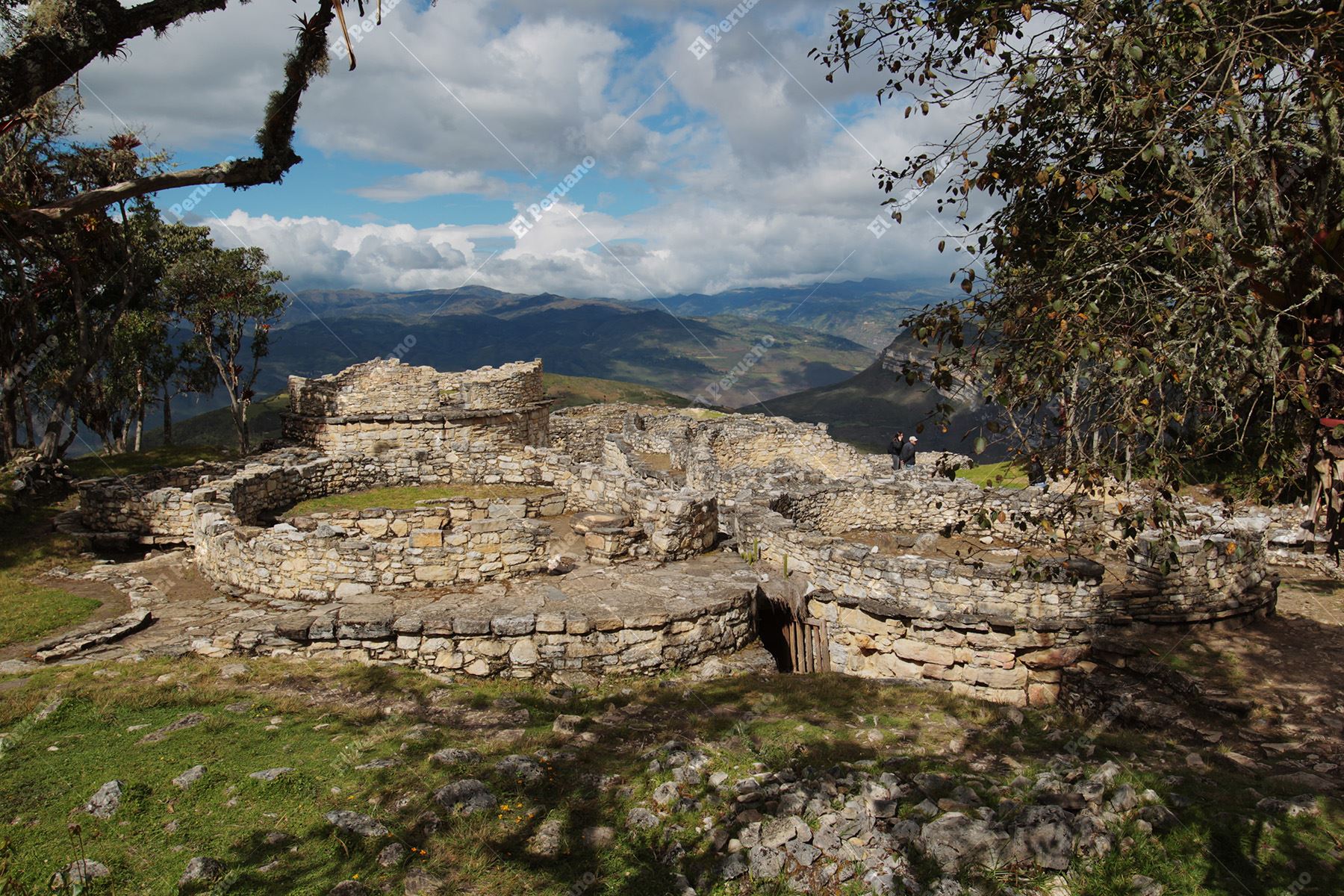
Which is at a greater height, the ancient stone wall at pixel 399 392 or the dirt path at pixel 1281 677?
the ancient stone wall at pixel 399 392

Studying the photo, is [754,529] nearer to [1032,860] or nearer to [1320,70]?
[1032,860]

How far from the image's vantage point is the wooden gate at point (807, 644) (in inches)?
408

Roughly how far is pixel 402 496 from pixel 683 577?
368 inches

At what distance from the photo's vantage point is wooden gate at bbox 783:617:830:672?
34.0 ft

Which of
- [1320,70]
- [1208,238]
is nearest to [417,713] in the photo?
[1208,238]

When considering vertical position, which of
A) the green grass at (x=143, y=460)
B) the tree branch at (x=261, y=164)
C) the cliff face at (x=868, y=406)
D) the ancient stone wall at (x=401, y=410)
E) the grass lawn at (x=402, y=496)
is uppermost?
the tree branch at (x=261, y=164)

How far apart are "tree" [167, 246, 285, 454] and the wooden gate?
982 inches

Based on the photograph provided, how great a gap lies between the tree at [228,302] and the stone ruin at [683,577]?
1526 cm

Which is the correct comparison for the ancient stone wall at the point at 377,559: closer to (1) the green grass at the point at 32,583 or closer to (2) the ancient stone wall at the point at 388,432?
(1) the green grass at the point at 32,583

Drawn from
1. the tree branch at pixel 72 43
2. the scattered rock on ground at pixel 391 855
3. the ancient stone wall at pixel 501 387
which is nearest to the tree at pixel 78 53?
the tree branch at pixel 72 43

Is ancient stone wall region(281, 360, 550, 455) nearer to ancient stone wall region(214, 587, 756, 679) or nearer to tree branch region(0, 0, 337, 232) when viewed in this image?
tree branch region(0, 0, 337, 232)

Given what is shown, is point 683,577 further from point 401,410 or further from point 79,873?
point 401,410

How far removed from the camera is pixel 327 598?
10031 millimetres

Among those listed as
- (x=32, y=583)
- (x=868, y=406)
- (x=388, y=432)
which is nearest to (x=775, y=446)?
(x=388, y=432)
